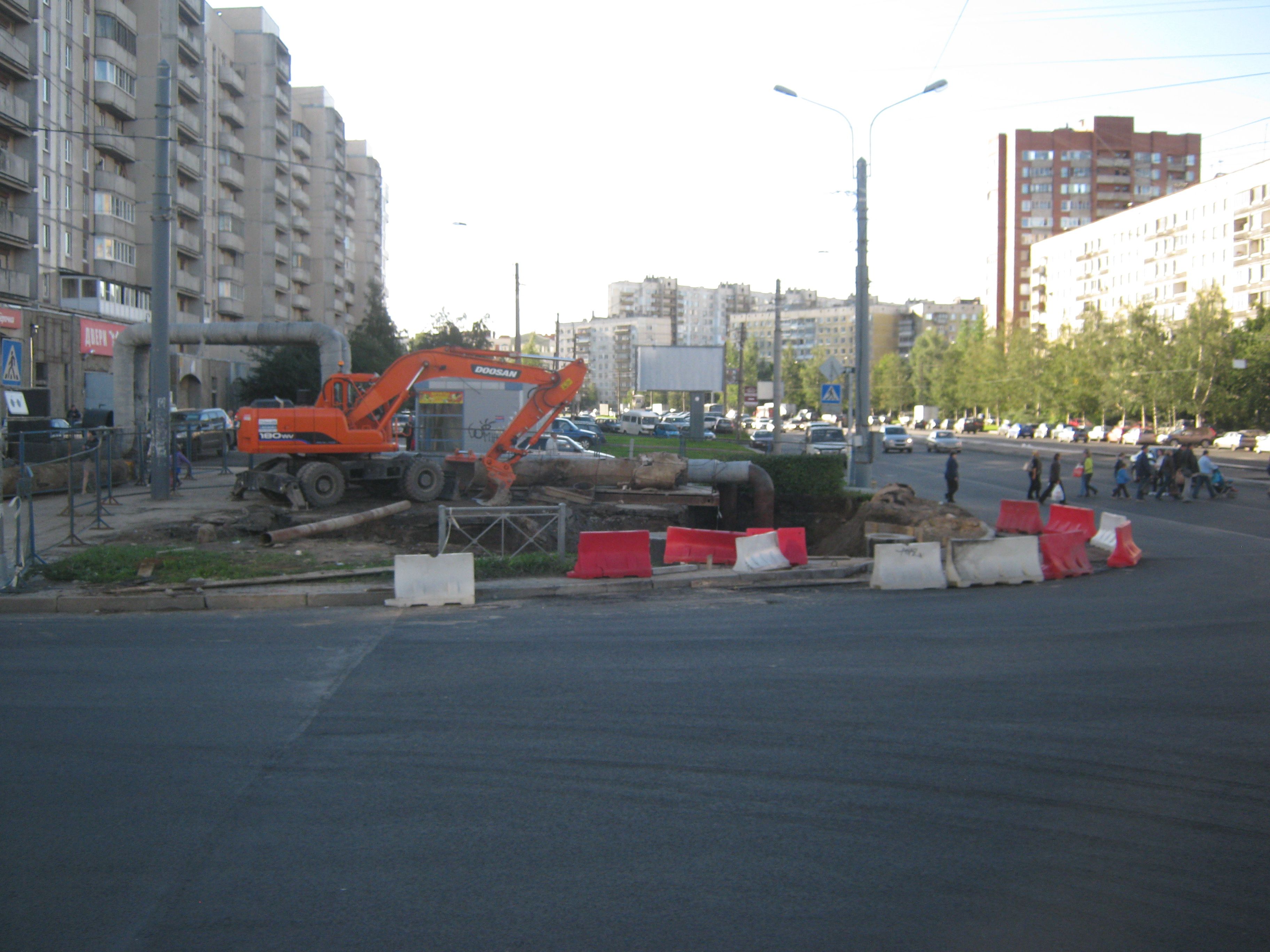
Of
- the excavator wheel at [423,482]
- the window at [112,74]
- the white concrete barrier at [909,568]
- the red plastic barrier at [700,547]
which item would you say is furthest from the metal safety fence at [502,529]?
the window at [112,74]

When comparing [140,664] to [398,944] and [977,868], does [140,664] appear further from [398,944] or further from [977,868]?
[977,868]

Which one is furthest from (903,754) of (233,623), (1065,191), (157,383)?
(1065,191)

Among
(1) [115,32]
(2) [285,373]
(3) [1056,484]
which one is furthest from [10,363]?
(1) [115,32]

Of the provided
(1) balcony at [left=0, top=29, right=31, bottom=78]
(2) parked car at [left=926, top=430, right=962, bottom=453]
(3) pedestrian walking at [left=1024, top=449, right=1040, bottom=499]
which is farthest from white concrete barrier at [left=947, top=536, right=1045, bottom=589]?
(1) balcony at [left=0, top=29, right=31, bottom=78]

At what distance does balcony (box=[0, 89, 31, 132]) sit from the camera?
4059 centimetres

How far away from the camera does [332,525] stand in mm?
17656

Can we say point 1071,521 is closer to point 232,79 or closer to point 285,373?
point 285,373

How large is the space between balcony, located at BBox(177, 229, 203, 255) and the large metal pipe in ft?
106

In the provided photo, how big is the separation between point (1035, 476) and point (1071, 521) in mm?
11013

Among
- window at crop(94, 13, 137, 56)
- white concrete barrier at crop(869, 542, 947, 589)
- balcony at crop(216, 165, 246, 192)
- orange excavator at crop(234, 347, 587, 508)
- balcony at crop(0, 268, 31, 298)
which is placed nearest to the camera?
white concrete barrier at crop(869, 542, 947, 589)

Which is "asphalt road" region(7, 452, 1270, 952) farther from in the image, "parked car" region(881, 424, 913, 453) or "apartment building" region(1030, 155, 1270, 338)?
"apartment building" region(1030, 155, 1270, 338)

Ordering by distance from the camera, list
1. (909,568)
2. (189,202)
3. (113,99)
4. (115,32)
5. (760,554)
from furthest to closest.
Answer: (189,202)
(115,32)
(113,99)
(760,554)
(909,568)

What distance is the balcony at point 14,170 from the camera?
41.0 m

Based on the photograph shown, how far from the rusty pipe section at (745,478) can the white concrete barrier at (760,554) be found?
7.42 m
